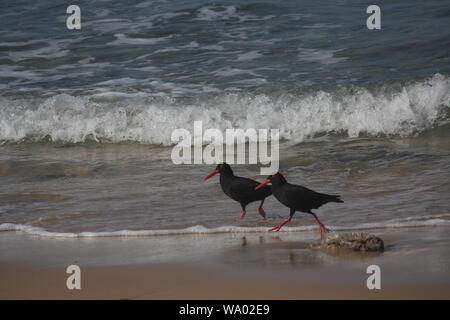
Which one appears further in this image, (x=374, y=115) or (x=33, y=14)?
(x=33, y=14)

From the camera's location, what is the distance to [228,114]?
462 inches

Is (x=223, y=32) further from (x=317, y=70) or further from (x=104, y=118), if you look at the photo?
(x=104, y=118)

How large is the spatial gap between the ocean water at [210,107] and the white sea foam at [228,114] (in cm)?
3

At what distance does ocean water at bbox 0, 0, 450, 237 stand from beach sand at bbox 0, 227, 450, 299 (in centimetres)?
40

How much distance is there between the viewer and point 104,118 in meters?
12.1

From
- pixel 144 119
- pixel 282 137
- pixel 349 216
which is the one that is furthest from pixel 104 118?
pixel 349 216

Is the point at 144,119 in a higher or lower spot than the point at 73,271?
higher

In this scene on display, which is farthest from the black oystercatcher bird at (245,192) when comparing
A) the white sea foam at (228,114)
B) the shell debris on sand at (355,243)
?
the white sea foam at (228,114)

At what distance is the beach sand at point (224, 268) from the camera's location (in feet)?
14.7

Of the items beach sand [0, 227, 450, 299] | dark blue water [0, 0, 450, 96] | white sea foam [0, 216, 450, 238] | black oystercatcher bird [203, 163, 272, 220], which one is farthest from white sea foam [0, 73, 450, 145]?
beach sand [0, 227, 450, 299]

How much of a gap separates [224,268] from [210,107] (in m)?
7.06

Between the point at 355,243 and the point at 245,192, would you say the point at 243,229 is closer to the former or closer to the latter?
the point at 245,192

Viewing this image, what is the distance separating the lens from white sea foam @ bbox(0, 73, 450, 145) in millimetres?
10969
